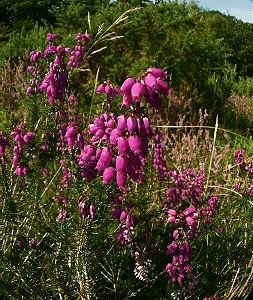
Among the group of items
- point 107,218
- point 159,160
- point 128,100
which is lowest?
point 107,218

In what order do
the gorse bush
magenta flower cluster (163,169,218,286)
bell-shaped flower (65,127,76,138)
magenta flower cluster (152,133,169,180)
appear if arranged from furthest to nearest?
magenta flower cluster (152,133,169,180) → magenta flower cluster (163,169,218,286) → bell-shaped flower (65,127,76,138) → the gorse bush

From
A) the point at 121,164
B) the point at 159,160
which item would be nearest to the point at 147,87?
the point at 121,164

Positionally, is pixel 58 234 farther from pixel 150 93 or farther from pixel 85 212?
pixel 150 93

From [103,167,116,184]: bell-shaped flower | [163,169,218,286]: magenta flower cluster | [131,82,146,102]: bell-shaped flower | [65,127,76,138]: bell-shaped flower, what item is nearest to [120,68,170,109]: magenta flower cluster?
[131,82,146,102]: bell-shaped flower

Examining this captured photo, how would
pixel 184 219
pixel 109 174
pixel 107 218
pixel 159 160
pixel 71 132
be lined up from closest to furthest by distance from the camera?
pixel 109 174 < pixel 71 132 < pixel 184 219 < pixel 107 218 < pixel 159 160

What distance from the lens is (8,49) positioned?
8.77 metres

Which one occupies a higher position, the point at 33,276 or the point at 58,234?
the point at 58,234

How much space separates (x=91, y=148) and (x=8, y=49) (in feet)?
25.8

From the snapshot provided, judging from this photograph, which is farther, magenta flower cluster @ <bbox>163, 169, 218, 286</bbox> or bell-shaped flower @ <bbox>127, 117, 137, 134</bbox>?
magenta flower cluster @ <bbox>163, 169, 218, 286</bbox>

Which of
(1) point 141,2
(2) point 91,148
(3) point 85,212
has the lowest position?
(3) point 85,212

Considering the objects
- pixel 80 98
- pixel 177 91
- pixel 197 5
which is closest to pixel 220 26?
pixel 197 5

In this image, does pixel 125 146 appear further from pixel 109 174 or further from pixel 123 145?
pixel 109 174

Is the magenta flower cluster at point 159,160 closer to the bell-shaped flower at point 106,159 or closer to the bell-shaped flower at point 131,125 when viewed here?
the bell-shaped flower at point 106,159

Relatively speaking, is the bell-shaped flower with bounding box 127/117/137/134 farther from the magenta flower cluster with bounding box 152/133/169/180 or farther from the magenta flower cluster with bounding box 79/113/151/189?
the magenta flower cluster with bounding box 152/133/169/180
